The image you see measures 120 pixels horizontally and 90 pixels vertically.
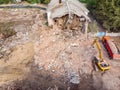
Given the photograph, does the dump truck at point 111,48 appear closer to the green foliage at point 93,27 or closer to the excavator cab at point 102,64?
the excavator cab at point 102,64

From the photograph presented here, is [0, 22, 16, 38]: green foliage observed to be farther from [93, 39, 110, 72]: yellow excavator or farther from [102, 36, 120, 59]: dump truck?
[102, 36, 120, 59]: dump truck

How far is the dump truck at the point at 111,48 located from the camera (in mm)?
21172

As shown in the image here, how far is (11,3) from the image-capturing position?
33625 millimetres

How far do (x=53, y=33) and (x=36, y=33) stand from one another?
183 centimetres

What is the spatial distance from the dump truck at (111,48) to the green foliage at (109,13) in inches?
82.5

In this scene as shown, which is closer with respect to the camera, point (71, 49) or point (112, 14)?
point (71, 49)

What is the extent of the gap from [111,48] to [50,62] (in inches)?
253

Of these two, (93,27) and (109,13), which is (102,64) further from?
(109,13)

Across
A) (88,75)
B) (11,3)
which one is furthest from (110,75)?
(11,3)

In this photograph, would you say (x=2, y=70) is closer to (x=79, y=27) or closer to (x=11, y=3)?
(x=79, y=27)

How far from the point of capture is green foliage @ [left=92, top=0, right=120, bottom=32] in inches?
963

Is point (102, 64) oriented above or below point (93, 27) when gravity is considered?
below

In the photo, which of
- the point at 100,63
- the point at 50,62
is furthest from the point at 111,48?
the point at 50,62

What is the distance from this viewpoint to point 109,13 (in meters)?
25.1
